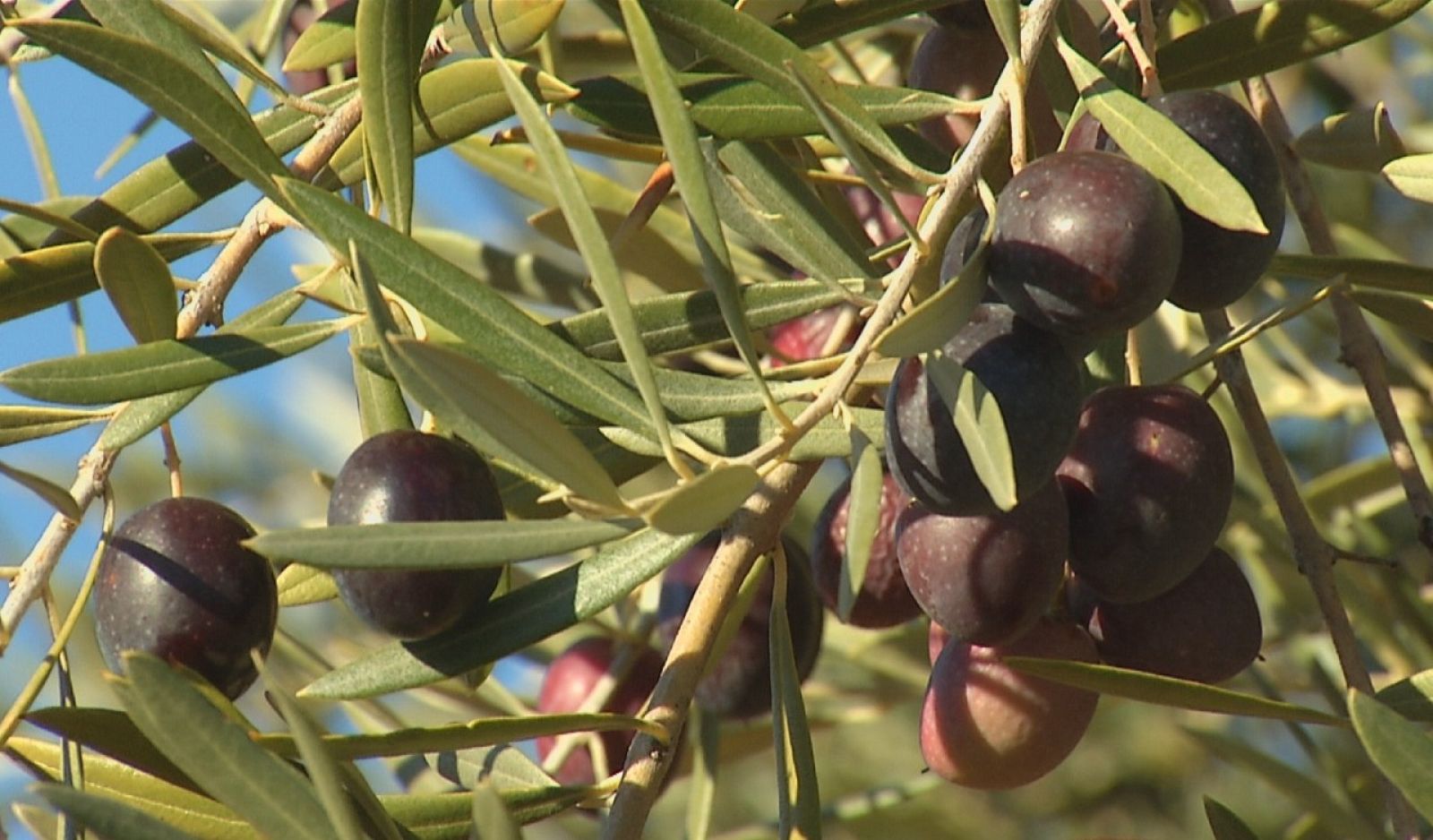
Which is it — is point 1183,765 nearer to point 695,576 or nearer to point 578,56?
point 695,576

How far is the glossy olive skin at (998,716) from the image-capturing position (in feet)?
3.67

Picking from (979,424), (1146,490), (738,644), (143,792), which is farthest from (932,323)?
(738,644)

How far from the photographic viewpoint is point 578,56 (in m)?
1.41

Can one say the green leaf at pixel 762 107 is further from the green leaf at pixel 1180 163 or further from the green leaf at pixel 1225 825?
the green leaf at pixel 1225 825

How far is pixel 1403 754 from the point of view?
75cm

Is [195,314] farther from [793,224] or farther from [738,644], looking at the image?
[738,644]

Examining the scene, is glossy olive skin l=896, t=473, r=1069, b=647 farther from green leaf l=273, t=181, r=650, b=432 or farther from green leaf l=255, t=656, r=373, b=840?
green leaf l=255, t=656, r=373, b=840

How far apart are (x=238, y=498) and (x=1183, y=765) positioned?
4.06 ft

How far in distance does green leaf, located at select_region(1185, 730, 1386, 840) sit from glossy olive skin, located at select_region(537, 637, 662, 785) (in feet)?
1.56

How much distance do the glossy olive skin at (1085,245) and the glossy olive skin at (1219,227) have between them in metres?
0.06

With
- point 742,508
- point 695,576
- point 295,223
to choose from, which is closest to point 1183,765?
point 695,576

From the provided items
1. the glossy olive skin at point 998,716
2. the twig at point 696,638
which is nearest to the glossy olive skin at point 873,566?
the glossy olive skin at point 998,716

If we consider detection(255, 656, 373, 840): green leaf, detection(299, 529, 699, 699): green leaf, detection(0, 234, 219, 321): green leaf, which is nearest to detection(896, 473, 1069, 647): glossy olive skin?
detection(299, 529, 699, 699): green leaf

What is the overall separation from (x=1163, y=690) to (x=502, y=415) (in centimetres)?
33
